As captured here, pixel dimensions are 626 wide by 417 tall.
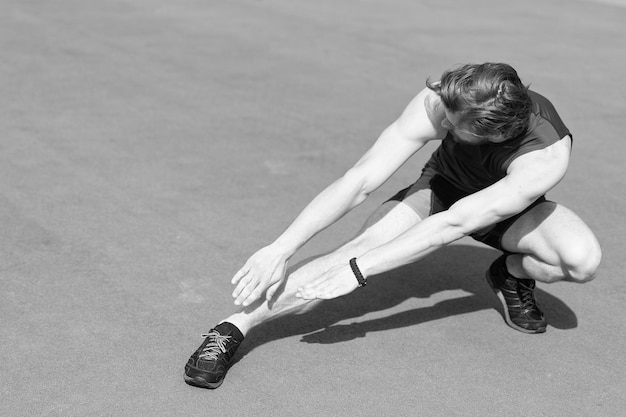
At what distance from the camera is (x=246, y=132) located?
5.54m

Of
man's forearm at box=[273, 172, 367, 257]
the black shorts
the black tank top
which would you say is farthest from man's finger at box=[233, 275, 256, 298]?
the black tank top

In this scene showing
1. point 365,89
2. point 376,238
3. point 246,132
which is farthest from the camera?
point 365,89

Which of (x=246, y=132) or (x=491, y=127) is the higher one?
(x=491, y=127)

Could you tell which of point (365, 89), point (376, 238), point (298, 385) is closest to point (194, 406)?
point (298, 385)

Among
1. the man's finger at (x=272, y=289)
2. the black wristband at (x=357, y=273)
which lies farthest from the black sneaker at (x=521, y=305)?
the man's finger at (x=272, y=289)

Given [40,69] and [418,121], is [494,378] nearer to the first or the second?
[418,121]

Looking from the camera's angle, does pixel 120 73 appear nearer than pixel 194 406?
No

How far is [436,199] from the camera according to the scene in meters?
3.54

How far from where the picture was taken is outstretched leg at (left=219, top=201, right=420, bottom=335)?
3.21 metres

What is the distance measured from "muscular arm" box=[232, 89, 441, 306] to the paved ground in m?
0.33

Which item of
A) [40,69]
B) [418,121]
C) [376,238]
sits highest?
[418,121]

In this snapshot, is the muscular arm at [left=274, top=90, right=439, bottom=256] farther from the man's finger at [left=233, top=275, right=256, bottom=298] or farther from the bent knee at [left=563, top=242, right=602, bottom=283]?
the bent knee at [left=563, top=242, right=602, bottom=283]

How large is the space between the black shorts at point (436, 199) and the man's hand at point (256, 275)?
0.69 m

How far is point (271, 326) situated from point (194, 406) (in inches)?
23.7
